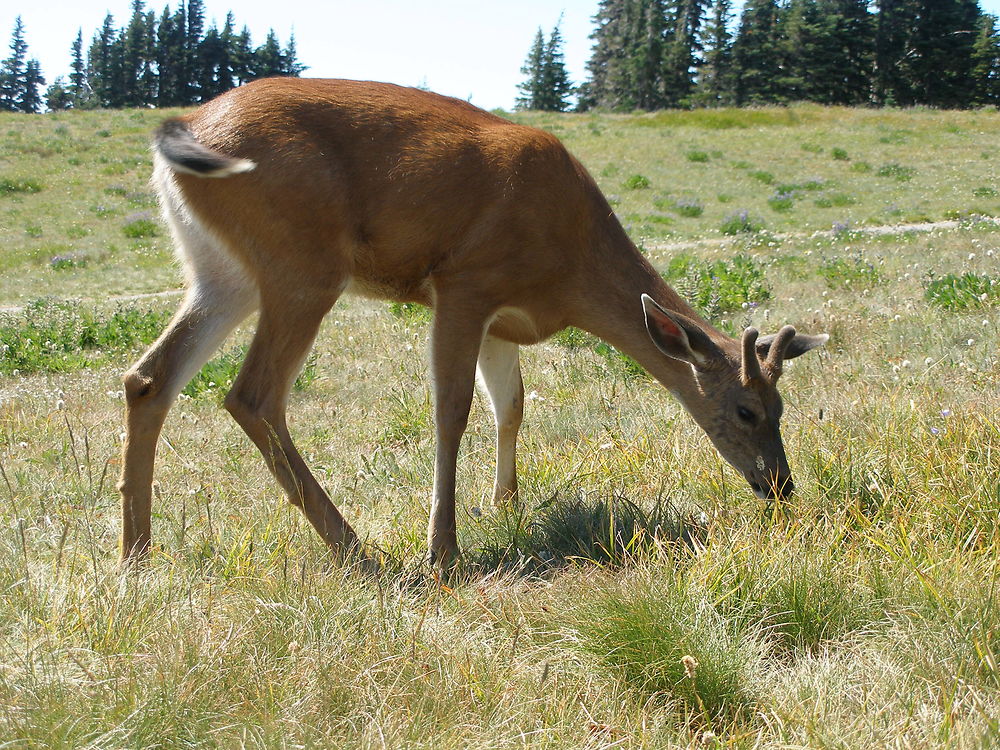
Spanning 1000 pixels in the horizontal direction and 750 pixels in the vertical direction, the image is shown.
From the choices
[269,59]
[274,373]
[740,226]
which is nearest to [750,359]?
[274,373]

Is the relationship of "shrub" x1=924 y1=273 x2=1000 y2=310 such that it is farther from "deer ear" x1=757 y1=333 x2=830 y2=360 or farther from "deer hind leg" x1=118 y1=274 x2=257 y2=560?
"deer hind leg" x1=118 y1=274 x2=257 y2=560

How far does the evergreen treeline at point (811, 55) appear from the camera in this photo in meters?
56.8

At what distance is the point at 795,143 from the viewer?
28.7 metres

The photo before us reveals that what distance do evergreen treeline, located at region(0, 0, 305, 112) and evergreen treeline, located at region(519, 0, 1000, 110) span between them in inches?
1023

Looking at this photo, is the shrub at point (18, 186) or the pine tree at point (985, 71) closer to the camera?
the shrub at point (18, 186)

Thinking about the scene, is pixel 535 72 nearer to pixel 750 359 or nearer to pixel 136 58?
pixel 136 58

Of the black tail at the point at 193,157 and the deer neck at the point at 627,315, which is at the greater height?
the black tail at the point at 193,157

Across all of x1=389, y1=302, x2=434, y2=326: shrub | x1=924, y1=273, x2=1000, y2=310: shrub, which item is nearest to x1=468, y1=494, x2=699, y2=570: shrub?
x1=924, y1=273, x2=1000, y2=310: shrub

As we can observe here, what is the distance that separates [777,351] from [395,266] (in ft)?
5.90

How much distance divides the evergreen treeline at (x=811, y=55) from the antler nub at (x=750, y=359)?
5681 centimetres

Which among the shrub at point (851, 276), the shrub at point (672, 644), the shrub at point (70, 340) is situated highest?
the shrub at point (851, 276)

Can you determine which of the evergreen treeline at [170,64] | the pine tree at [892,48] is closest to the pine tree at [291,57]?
the evergreen treeline at [170,64]

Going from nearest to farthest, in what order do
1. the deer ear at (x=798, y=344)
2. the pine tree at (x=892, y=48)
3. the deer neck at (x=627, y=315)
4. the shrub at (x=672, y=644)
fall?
the shrub at (x=672, y=644), the deer neck at (x=627, y=315), the deer ear at (x=798, y=344), the pine tree at (x=892, y=48)

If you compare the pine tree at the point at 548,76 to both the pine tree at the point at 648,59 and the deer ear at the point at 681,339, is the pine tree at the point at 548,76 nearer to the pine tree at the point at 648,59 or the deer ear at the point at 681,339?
the pine tree at the point at 648,59
